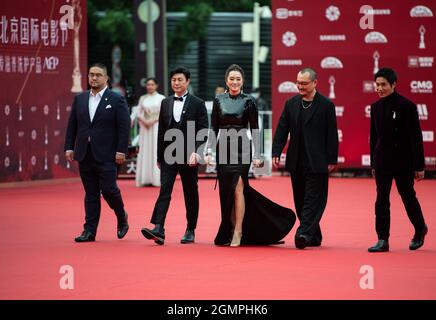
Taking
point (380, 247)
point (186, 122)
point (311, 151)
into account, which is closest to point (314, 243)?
point (380, 247)

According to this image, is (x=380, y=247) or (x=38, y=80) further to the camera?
(x=38, y=80)

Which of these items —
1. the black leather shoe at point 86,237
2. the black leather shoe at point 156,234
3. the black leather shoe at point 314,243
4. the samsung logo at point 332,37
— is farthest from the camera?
the samsung logo at point 332,37

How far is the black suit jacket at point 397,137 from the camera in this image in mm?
11484

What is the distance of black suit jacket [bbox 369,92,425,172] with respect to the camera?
11484mm

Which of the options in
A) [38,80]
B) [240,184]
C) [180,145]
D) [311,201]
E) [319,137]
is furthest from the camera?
[38,80]

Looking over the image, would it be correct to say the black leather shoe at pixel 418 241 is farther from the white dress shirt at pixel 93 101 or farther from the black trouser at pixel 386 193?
the white dress shirt at pixel 93 101

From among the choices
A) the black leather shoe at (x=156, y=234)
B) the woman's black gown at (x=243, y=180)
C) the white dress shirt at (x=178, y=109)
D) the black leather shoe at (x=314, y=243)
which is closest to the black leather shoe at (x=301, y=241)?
the black leather shoe at (x=314, y=243)

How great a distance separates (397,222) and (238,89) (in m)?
3.61

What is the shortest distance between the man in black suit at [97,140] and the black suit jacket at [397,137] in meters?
2.86

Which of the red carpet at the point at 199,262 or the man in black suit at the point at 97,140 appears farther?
the man in black suit at the point at 97,140

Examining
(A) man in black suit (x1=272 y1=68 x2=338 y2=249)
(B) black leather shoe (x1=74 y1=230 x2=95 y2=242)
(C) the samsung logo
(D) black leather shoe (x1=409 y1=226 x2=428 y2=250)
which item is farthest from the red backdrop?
(D) black leather shoe (x1=409 y1=226 x2=428 y2=250)

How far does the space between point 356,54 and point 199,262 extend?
1390 centimetres

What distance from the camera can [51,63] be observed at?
22.2 metres

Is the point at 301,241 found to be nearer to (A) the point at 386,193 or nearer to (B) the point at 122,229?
(A) the point at 386,193
